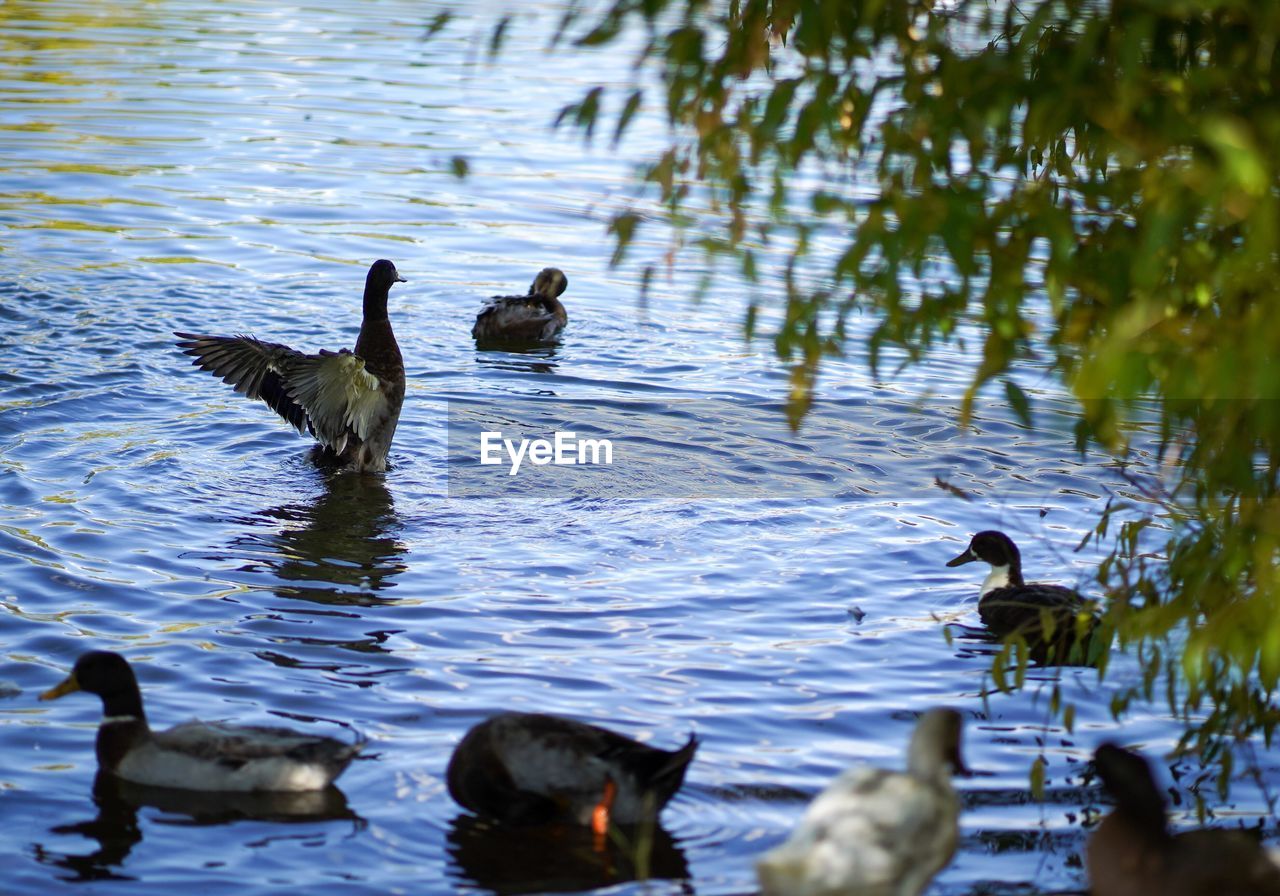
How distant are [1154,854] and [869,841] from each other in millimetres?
1097

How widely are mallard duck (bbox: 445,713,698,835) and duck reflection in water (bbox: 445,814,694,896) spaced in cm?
7

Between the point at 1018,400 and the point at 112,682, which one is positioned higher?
the point at 1018,400

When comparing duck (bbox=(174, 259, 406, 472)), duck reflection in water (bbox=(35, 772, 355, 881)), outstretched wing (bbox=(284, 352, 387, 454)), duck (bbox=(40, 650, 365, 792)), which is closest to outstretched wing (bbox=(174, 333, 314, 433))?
duck (bbox=(174, 259, 406, 472))

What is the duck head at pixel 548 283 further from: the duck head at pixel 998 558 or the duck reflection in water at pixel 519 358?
the duck head at pixel 998 558

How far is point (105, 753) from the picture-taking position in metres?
7.59

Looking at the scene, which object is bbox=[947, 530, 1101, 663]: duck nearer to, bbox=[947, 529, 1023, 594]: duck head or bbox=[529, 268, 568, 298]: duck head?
→ bbox=[947, 529, 1023, 594]: duck head

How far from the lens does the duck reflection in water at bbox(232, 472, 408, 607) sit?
10.4 m

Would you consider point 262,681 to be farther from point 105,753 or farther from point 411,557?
point 411,557

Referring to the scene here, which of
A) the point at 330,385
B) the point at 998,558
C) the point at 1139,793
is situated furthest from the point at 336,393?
the point at 1139,793

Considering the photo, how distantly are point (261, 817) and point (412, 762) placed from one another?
0.83 meters

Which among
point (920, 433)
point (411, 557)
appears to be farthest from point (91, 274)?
point (920, 433)

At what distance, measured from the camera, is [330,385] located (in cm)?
1284

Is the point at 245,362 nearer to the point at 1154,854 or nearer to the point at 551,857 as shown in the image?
the point at 551,857

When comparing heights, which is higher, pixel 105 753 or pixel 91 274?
pixel 91 274
